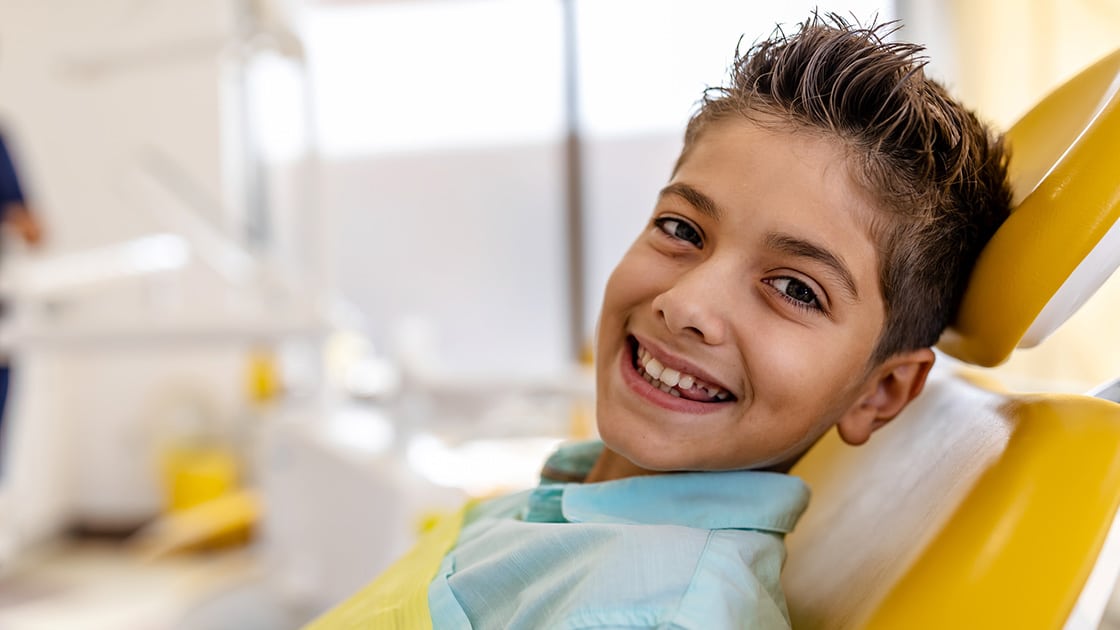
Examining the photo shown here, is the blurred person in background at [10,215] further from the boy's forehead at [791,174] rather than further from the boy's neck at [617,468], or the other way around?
the boy's forehead at [791,174]

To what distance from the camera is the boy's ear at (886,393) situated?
2.60 feet

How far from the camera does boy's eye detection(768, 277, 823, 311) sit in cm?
72

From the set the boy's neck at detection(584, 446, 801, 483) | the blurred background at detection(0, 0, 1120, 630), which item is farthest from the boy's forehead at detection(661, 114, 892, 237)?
the blurred background at detection(0, 0, 1120, 630)

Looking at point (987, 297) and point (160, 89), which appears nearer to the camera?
point (987, 297)

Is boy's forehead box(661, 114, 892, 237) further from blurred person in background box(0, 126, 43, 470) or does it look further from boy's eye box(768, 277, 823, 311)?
blurred person in background box(0, 126, 43, 470)

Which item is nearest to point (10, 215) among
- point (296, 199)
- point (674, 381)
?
point (296, 199)

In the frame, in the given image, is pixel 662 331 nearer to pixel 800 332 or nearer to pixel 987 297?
pixel 800 332

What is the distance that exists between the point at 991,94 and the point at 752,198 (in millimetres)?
1420

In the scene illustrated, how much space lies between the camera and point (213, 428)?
3.95 meters

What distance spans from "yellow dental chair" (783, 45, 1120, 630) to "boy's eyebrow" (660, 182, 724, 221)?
0.20 m

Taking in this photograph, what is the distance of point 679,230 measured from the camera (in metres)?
0.79

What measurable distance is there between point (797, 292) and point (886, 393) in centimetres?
15

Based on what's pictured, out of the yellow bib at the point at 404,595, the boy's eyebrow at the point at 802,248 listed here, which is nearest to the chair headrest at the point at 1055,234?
the boy's eyebrow at the point at 802,248

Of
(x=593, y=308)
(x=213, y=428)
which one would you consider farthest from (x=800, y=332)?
(x=213, y=428)
